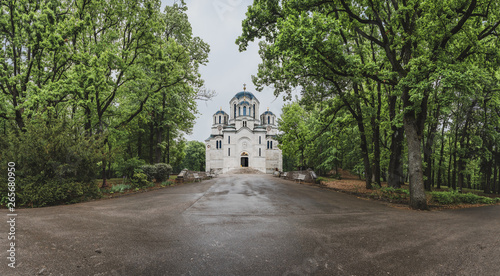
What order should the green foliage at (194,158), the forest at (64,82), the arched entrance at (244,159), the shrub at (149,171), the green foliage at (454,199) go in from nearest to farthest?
the forest at (64,82) → the green foliage at (454,199) → the shrub at (149,171) → the arched entrance at (244,159) → the green foliage at (194,158)

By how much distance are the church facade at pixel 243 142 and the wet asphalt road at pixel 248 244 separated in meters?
46.6

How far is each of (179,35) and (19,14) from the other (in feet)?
38.7

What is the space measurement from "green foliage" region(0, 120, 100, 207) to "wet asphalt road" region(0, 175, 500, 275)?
197 centimetres

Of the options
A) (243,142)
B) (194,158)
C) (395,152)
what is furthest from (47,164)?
(194,158)

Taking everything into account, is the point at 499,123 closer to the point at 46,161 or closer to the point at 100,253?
the point at 100,253

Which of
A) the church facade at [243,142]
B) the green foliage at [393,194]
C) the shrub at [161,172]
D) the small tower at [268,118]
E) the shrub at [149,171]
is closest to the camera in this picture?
the green foliage at [393,194]

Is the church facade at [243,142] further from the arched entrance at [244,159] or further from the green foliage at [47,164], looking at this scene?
the green foliage at [47,164]

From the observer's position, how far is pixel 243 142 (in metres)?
54.3

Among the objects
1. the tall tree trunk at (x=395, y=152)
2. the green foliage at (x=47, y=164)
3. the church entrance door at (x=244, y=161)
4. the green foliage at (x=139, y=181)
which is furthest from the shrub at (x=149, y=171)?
the church entrance door at (x=244, y=161)

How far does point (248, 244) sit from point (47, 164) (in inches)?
332

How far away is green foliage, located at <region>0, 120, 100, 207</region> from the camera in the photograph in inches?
296

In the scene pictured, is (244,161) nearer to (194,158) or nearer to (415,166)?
(194,158)

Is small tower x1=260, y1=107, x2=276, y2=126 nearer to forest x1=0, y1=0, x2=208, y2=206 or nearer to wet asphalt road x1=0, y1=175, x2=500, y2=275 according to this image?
forest x1=0, y1=0, x2=208, y2=206

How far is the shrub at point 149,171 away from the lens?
14688mm
